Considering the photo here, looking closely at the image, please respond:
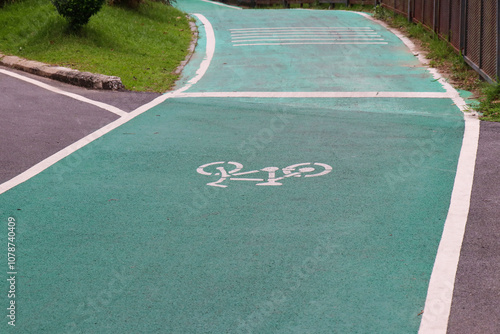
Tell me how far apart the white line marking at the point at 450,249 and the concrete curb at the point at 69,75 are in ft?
22.7

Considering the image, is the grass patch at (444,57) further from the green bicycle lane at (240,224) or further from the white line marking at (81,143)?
the white line marking at (81,143)

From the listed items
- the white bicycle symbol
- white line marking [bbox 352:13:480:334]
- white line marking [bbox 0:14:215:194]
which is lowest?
white line marking [bbox 352:13:480:334]

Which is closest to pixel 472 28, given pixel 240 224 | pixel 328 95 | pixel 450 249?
pixel 328 95

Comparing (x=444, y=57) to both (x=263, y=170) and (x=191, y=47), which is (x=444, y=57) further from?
(x=263, y=170)

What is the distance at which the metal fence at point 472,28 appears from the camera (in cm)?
1114

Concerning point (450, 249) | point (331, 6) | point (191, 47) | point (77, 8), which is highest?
point (77, 8)

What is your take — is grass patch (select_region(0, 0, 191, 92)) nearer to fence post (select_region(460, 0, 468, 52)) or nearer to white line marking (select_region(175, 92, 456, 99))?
white line marking (select_region(175, 92, 456, 99))

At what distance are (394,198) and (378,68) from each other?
8556 millimetres

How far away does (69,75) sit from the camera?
1306cm

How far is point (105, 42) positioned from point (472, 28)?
913cm

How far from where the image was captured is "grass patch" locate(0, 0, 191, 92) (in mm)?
14275

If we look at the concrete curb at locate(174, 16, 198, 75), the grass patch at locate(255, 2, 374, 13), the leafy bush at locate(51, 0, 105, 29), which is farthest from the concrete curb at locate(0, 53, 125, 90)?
the grass patch at locate(255, 2, 374, 13)

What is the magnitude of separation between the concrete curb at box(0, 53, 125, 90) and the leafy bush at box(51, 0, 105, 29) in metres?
2.06

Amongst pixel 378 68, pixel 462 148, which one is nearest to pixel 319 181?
pixel 462 148
